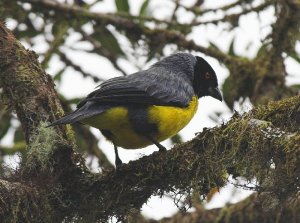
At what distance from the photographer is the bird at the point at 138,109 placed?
5473 mm

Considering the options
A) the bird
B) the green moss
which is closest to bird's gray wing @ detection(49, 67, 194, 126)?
the bird

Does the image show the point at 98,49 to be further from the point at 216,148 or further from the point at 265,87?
the point at 216,148

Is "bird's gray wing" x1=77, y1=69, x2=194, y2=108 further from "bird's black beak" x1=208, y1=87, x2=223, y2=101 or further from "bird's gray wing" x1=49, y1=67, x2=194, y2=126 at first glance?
"bird's black beak" x1=208, y1=87, x2=223, y2=101

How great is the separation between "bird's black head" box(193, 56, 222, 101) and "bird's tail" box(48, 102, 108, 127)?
5.92ft

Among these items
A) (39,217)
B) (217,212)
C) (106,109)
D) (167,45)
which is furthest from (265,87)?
(39,217)

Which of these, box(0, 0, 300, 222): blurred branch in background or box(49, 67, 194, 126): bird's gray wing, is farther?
box(49, 67, 194, 126): bird's gray wing

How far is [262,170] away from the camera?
4.38 m

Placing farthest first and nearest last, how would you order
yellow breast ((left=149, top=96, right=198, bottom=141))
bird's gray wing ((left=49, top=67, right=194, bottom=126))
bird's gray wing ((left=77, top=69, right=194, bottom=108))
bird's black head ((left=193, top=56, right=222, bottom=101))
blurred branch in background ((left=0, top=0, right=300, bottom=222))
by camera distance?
bird's black head ((left=193, top=56, right=222, bottom=101)) → yellow breast ((left=149, top=96, right=198, bottom=141)) → bird's gray wing ((left=77, top=69, right=194, bottom=108)) → bird's gray wing ((left=49, top=67, right=194, bottom=126)) → blurred branch in background ((left=0, top=0, right=300, bottom=222))

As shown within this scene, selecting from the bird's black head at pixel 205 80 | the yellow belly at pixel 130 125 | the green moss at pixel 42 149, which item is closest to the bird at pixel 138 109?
the yellow belly at pixel 130 125

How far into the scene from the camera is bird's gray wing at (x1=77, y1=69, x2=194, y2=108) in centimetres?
551

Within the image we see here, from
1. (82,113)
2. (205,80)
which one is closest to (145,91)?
(82,113)

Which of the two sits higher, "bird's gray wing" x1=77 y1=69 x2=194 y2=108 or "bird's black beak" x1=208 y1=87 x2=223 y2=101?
"bird's black beak" x1=208 y1=87 x2=223 y2=101

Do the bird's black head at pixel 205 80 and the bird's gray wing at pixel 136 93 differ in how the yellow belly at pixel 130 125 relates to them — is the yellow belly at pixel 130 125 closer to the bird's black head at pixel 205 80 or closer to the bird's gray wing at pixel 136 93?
the bird's gray wing at pixel 136 93

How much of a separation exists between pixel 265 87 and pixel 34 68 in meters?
3.10
